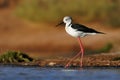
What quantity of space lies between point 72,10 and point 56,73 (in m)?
12.0

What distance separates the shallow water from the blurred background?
698 cm

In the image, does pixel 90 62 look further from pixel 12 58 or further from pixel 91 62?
pixel 12 58

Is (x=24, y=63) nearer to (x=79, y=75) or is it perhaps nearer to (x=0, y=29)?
(x=79, y=75)

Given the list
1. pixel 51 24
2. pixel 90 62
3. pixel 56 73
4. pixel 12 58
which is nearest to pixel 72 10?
pixel 51 24

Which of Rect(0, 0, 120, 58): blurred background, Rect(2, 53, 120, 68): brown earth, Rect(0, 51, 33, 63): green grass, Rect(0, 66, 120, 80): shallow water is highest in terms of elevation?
Rect(0, 0, 120, 58): blurred background

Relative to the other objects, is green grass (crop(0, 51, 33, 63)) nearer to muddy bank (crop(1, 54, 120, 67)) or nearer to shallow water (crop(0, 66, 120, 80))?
muddy bank (crop(1, 54, 120, 67))

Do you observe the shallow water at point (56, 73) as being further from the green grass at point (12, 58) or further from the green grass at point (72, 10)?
the green grass at point (72, 10)

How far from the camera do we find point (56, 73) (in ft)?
62.6

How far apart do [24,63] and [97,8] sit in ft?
33.4

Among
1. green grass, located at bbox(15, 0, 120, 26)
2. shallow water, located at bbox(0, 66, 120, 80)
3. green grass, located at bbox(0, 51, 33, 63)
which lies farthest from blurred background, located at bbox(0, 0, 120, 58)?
shallow water, located at bbox(0, 66, 120, 80)

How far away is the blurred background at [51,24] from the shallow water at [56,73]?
6977 mm

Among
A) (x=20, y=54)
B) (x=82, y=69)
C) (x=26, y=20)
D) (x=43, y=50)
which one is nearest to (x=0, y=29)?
(x=26, y=20)

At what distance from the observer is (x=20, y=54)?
2178 centimetres

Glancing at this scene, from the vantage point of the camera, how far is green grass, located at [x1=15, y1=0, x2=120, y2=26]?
101 ft
